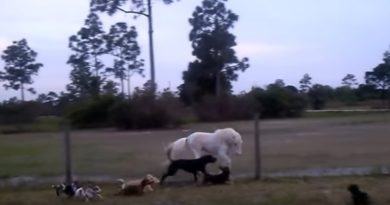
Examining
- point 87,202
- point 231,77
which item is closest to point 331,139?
point 87,202

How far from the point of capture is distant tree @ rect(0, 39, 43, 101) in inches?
3209

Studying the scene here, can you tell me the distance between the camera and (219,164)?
1691 centimetres

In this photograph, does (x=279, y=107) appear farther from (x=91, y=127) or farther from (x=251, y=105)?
(x=91, y=127)

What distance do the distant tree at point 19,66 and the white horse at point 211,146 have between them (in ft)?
213

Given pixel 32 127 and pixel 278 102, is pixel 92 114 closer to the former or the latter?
pixel 32 127

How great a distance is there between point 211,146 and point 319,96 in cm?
6914

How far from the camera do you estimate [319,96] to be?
279 ft

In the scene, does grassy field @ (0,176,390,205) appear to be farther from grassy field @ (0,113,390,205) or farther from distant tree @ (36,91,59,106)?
distant tree @ (36,91,59,106)

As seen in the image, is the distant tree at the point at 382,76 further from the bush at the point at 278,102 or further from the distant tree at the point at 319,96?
the bush at the point at 278,102

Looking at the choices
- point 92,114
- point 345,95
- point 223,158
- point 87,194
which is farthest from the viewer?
point 345,95

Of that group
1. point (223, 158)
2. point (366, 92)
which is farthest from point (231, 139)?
point (366, 92)

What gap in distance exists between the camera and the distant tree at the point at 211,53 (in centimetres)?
7062

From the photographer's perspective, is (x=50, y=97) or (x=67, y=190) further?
(x=50, y=97)

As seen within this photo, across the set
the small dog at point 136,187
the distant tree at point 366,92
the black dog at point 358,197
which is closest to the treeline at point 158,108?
the distant tree at point 366,92
